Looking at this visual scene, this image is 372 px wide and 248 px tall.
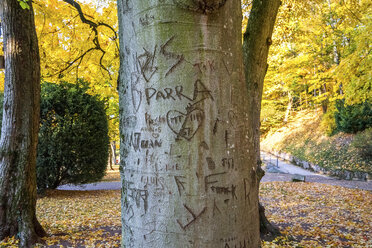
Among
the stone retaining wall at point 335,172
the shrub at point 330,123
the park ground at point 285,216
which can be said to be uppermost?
the shrub at point 330,123

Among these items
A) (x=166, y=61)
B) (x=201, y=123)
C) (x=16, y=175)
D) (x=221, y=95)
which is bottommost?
(x=16, y=175)

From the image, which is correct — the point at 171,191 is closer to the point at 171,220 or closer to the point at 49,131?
Answer: the point at 171,220

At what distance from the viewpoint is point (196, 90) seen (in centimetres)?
108

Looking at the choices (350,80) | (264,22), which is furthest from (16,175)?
(350,80)

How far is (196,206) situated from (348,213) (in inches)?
268

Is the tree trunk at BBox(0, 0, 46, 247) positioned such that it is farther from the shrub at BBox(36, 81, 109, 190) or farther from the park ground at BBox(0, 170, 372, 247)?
the shrub at BBox(36, 81, 109, 190)

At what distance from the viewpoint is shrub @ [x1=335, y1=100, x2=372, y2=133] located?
42.1 feet

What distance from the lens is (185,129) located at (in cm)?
107

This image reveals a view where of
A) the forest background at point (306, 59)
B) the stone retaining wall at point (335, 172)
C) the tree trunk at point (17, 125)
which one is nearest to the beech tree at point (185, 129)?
the tree trunk at point (17, 125)

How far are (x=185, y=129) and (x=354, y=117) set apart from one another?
15267mm

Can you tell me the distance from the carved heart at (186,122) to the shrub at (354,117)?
13.9m

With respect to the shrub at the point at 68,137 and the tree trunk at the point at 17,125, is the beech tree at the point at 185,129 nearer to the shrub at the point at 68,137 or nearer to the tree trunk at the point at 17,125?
the tree trunk at the point at 17,125

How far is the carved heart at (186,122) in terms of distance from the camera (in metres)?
1.07

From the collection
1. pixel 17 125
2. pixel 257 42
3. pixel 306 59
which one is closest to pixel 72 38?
pixel 17 125
